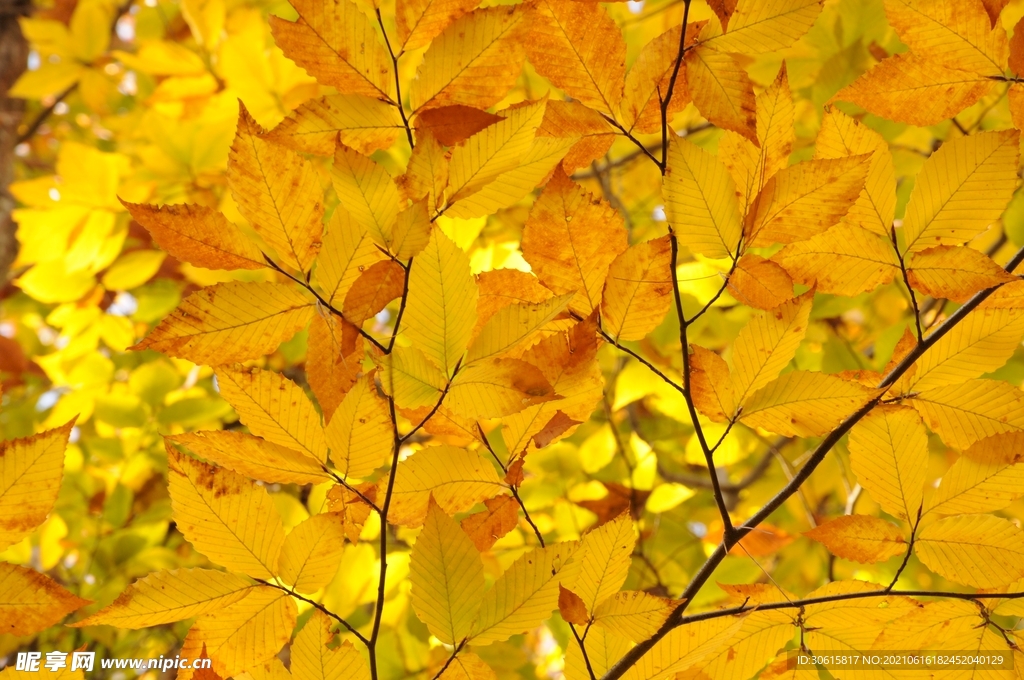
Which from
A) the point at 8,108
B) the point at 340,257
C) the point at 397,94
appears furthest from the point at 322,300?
the point at 8,108

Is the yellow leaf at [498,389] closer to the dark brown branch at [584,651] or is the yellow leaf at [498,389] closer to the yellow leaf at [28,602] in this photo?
the dark brown branch at [584,651]

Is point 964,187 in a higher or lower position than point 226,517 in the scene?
higher

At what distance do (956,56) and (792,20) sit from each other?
0.13 meters

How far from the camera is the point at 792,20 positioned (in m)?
0.39

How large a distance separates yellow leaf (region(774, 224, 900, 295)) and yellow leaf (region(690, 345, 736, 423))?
0.25ft

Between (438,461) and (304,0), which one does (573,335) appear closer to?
(438,461)

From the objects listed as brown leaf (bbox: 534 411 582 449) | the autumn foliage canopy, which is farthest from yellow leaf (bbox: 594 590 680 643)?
brown leaf (bbox: 534 411 582 449)

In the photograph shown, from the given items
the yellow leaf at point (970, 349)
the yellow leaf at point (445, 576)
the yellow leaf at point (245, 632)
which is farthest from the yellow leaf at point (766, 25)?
the yellow leaf at point (245, 632)

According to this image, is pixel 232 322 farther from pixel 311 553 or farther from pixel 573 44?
pixel 573 44

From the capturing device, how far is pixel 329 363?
0.44m

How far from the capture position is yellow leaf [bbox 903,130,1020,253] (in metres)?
0.40

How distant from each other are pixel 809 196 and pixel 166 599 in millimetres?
419

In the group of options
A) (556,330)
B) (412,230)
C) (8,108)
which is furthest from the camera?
(8,108)

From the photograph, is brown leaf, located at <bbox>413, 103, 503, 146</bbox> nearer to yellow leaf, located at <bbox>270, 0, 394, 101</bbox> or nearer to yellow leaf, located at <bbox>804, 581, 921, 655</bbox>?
yellow leaf, located at <bbox>270, 0, 394, 101</bbox>
